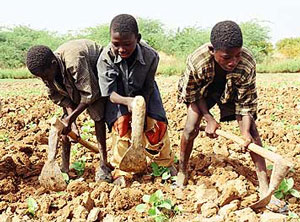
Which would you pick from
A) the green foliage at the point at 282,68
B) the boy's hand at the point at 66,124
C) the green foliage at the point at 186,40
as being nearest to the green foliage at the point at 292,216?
the boy's hand at the point at 66,124

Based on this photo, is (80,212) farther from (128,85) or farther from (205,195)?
(128,85)

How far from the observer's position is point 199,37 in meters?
26.0

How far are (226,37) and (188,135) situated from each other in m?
1.00

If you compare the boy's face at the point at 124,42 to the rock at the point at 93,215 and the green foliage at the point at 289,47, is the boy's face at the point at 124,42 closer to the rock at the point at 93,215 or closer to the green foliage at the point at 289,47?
the rock at the point at 93,215

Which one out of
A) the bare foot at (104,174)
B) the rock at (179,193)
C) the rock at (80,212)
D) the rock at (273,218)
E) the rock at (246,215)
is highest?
the rock at (273,218)

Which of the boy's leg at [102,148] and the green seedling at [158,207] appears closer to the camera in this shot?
the green seedling at [158,207]

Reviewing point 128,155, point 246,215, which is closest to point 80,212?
point 128,155

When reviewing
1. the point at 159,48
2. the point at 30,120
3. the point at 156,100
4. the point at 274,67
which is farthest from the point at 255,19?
the point at 156,100

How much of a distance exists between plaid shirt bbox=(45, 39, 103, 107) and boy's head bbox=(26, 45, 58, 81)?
0.16m

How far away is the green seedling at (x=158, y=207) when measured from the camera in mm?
3107

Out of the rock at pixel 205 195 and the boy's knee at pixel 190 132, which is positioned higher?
the boy's knee at pixel 190 132

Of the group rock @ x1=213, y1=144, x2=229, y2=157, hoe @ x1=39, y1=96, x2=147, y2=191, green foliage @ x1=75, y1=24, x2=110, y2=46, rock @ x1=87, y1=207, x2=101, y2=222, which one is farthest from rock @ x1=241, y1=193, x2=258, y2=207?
green foliage @ x1=75, y1=24, x2=110, y2=46

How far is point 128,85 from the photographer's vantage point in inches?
147

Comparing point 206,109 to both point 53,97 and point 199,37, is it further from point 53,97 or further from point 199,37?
point 199,37
